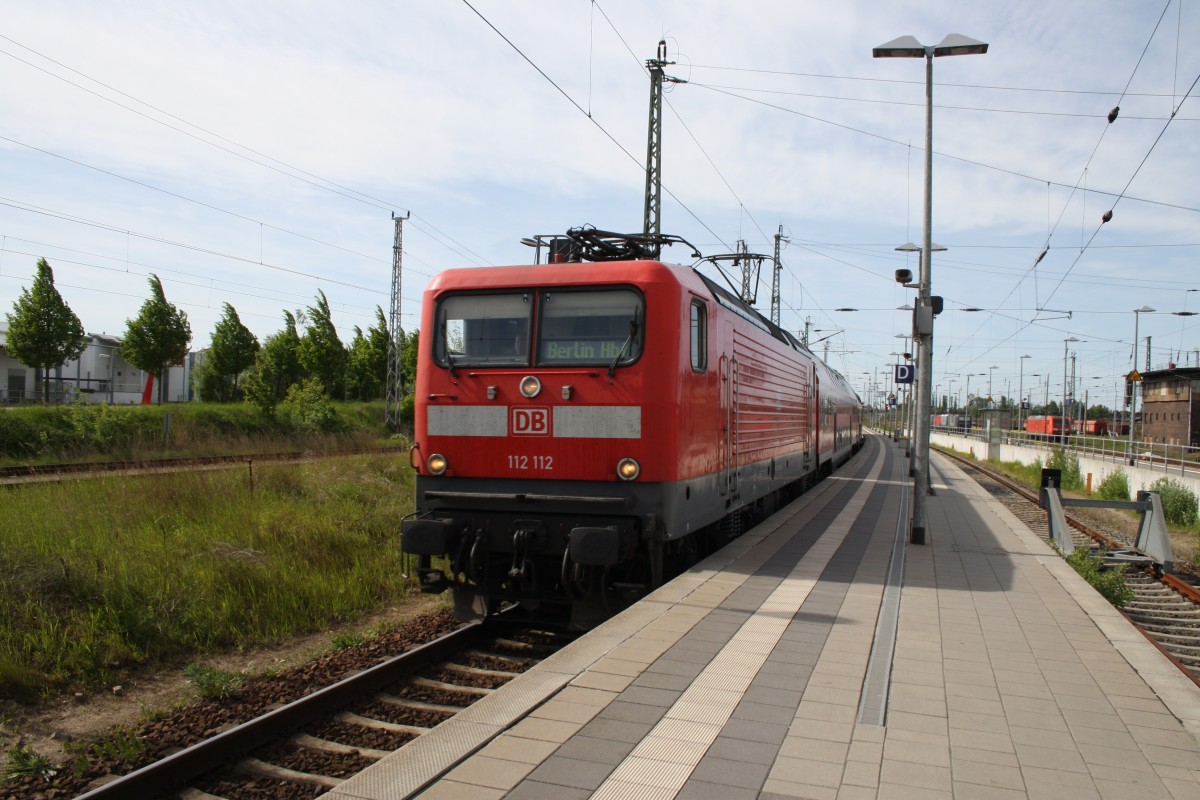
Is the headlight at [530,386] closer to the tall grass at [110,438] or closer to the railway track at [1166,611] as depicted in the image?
the railway track at [1166,611]

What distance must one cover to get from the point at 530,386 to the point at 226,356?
34.8 meters

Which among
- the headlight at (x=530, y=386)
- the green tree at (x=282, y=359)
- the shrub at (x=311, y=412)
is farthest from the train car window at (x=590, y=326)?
the green tree at (x=282, y=359)

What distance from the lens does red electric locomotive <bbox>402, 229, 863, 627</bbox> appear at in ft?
22.7

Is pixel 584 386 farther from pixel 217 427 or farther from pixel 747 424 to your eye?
pixel 217 427

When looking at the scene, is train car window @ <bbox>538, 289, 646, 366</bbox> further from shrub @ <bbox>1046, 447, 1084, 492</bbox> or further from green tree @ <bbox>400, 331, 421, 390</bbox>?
green tree @ <bbox>400, 331, 421, 390</bbox>

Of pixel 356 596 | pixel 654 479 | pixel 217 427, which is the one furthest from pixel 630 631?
pixel 217 427

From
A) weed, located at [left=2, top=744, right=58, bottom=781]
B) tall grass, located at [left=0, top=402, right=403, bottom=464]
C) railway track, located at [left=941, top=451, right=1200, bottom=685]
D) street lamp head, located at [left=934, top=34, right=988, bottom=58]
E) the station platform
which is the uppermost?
street lamp head, located at [left=934, top=34, right=988, bottom=58]

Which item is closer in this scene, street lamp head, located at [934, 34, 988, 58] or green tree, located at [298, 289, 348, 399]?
street lamp head, located at [934, 34, 988, 58]

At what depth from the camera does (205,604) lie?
24.5ft

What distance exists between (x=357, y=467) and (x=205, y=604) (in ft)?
29.1

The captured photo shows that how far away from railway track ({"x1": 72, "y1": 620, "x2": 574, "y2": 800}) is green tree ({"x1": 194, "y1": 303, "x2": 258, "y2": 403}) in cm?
3487

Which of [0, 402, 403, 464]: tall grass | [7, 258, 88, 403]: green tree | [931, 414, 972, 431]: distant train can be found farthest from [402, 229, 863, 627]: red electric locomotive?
[931, 414, 972, 431]: distant train

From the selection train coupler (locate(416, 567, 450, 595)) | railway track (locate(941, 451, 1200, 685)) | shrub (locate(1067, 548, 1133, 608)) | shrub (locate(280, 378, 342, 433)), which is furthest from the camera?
shrub (locate(280, 378, 342, 433))

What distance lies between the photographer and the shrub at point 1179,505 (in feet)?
60.6
